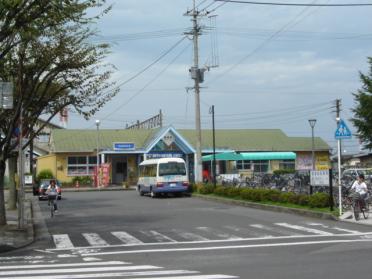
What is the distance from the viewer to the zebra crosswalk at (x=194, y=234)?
Result: 54.8ft

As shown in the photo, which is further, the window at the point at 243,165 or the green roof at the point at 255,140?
the green roof at the point at 255,140

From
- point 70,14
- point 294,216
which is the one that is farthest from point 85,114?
point 294,216

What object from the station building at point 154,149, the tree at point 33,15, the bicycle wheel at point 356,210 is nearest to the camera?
the tree at point 33,15

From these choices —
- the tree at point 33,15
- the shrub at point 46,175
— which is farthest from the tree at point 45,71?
the shrub at point 46,175

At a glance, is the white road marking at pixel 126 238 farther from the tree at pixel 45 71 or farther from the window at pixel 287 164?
the window at pixel 287 164

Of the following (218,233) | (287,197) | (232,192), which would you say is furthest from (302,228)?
(232,192)

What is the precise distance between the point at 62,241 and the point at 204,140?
45.0m

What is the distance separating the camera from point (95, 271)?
11.4 m

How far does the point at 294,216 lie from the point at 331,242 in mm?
8037

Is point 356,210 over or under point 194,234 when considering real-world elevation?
over

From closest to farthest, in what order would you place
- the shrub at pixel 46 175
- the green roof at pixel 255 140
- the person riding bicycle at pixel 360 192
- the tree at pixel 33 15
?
1. the tree at pixel 33 15
2. the person riding bicycle at pixel 360 192
3. the shrub at pixel 46 175
4. the green roof at pixel 255 140

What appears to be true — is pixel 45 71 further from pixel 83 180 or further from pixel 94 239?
pixel 83 180

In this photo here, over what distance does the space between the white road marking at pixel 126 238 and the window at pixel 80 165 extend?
41716 mm

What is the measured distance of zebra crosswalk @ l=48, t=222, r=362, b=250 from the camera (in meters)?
16.7
